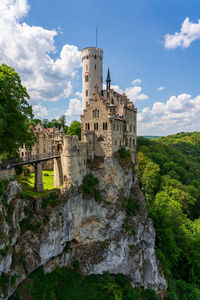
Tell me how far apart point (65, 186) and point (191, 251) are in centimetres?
3341

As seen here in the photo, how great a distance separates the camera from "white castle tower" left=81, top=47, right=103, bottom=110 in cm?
3850

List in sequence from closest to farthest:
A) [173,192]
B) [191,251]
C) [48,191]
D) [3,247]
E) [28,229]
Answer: [3,247] → [28,229] → [48,191] → [191,251] → [173,192]

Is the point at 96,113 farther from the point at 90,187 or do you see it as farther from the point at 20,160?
the point at 20,160

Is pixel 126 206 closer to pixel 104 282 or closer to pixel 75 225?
pixel 75 225

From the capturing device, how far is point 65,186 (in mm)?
27875

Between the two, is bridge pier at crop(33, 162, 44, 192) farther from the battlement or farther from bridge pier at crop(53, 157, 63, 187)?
the battlement

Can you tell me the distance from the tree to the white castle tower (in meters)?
18.8

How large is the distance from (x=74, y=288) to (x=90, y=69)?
38.3 metres

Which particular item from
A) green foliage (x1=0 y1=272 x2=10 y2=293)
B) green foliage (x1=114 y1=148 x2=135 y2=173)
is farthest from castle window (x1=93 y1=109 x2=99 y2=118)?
green foliage (x1=0 y1=272 x2=10 y2=293)

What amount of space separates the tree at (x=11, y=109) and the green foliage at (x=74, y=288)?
15895 mm

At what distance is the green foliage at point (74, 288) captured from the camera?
70.7 feet

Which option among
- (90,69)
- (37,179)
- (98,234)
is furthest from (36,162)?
(90,69)

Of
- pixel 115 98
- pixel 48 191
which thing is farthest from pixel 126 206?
pixel 115 98

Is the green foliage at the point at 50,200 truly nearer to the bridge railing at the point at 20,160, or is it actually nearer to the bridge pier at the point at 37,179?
the bridge pier at the point at 37,179
